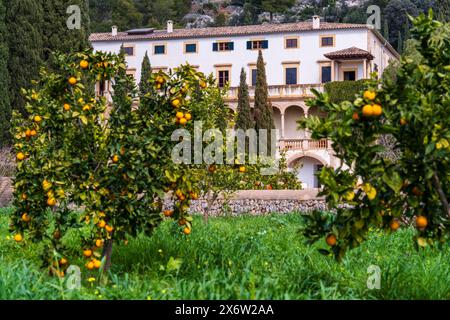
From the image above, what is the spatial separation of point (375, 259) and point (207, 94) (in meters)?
7.81

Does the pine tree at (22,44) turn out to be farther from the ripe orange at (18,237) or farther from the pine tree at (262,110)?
the ripe orange at (18,237)

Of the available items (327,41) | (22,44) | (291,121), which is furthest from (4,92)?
(327,41)

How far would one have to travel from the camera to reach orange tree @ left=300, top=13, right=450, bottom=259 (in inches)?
191

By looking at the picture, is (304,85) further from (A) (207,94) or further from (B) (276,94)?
(A) (207,94)

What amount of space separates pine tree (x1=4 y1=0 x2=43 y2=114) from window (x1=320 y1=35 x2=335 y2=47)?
1879cm

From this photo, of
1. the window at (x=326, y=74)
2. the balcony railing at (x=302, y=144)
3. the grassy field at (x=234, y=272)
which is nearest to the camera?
the grassy field at (x=234, y=272)

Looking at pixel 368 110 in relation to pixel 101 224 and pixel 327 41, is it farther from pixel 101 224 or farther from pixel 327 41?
pixel 327 41

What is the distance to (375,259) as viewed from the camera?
7.45 meters

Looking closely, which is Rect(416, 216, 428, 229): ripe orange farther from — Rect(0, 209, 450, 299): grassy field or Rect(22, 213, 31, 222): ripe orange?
Rect(22, 213, 31, 222): ripe orange

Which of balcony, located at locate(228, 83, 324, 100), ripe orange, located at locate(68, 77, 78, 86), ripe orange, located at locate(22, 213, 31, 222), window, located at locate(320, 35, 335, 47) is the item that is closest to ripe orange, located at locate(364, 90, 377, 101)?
ripe orange, located at locate(68, 77, 78, 86)

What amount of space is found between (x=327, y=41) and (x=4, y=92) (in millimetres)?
21585

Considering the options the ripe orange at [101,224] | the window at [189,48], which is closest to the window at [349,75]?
the window at [189,48]

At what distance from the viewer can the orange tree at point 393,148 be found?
4852mm

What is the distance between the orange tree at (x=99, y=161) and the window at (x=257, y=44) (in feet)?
121
